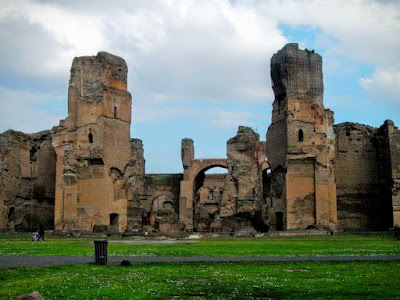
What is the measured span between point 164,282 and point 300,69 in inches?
1103

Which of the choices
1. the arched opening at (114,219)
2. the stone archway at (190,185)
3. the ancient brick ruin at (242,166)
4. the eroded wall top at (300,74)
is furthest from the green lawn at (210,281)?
the stone archway at (190,185)

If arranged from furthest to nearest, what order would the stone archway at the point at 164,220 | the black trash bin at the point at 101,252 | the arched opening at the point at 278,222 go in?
1. the stone archway at the point at 164,220
2. the arched opening at the point at 278,222
3. the black trash bin at the point at 101,252

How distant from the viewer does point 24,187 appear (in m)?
39.7

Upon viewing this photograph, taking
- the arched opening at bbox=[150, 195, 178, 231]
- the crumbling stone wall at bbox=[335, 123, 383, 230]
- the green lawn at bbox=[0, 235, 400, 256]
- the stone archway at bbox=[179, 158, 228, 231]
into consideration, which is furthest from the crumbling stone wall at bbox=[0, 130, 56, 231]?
the crumbling stone wall at bbox=[335, 123, 383, 230]

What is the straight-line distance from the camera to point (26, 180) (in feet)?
131

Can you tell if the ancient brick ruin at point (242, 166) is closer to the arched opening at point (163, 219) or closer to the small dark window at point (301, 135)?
the small dark window at point (301, 135)

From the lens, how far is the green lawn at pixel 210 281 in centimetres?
744

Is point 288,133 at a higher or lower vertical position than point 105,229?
higher

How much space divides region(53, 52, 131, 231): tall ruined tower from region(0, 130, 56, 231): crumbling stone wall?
398cm

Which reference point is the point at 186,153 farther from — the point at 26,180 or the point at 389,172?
the point at 389,172

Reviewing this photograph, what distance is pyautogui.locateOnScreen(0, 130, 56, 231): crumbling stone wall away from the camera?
37.5 meters

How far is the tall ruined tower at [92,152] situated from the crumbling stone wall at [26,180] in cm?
398

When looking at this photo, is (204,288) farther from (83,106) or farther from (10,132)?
(10,132)

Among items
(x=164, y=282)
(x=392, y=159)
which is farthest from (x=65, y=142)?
(x=164, y=282)
